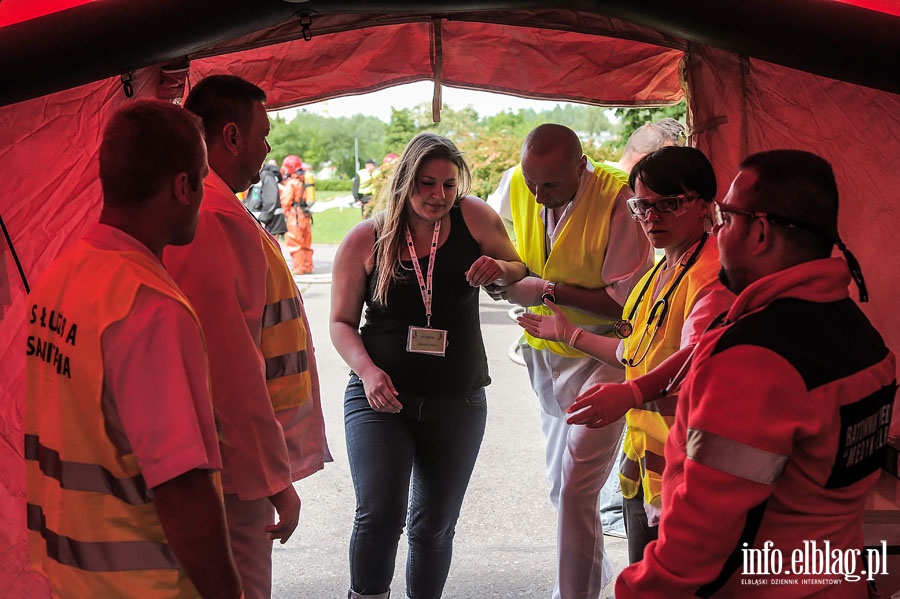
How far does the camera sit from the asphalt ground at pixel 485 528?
4184mm

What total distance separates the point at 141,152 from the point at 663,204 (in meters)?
1.52

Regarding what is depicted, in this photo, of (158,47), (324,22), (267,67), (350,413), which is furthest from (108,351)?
(267,67)

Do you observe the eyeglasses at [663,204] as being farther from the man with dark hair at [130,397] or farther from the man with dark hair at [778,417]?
the man with dark hair at [130,397]

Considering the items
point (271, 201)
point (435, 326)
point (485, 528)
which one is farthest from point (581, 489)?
point (271, 201)

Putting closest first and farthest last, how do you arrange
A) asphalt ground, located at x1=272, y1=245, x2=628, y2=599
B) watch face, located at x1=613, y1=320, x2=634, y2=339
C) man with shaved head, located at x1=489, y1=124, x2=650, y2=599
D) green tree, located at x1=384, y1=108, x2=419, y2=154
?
watch face, located at x1=613, y1=320, x2=634, y2=339
man with shaved head, located at x1=489, y1=124, x2=650, y2=599
asphalt ground, located at x1=272, y1=245, x2=628, y2=599
green tree, located at x1=384, y1=108, x2=419, y2=154

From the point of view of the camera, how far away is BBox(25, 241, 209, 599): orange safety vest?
1.60 metres

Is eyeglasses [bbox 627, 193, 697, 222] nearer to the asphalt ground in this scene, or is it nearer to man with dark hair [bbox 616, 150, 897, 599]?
man with dark hair [bbox 616, 150, 897, 599]

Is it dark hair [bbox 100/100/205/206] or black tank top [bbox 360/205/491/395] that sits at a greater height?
dark hair [bbox 100/100/205/206]

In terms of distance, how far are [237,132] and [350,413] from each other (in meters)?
1.30

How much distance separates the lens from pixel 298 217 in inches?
567

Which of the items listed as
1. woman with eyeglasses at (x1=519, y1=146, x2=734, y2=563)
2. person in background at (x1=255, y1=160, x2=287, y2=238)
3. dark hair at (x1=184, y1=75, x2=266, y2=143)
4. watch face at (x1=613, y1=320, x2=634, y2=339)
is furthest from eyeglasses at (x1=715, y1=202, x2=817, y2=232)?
person in background at (x1=255, y1=160, x2=287, y2=238)

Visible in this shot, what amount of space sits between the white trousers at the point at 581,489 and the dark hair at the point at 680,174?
3.70 feet

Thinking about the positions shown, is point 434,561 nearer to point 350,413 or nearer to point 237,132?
point 350,413

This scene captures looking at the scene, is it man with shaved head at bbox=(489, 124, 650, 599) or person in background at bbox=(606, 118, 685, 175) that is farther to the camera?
person in background at bbox=(606, 118, 685, 175)
